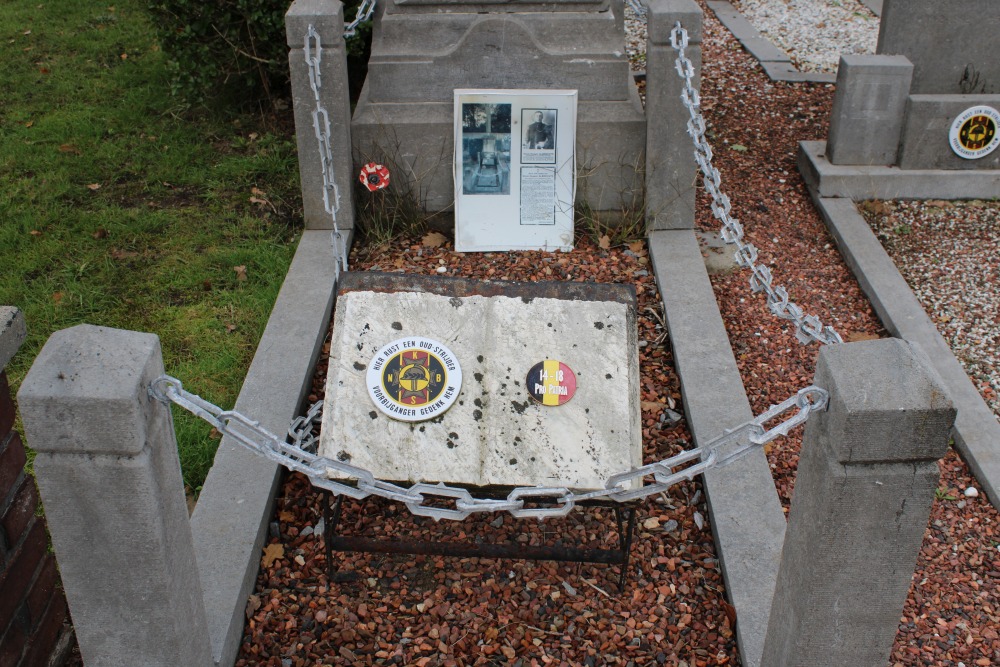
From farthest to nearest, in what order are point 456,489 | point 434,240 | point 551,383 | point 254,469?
point 434,240, point 254,469, point 551,383, point 456,489

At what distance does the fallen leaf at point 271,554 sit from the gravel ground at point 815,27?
633 cm

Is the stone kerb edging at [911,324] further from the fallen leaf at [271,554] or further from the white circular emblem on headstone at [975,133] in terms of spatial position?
the fallen leaf at [271,554]

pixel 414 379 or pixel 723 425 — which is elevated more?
pixel 414 379

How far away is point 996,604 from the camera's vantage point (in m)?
3.63

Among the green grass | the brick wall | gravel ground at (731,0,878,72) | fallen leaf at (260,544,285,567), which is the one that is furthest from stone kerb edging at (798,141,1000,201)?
the brick wall

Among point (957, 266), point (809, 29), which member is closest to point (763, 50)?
point (809, 29)

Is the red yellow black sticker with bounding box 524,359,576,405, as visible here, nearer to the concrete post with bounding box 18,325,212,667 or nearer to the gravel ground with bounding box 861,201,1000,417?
the concrete post with bounding box 18,325,212,667

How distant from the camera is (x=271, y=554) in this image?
12.1 feet

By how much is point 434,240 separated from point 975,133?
341 cm

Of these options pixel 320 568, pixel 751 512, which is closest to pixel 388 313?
pixel 320 568

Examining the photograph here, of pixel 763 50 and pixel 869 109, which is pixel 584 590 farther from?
pixel 763 50

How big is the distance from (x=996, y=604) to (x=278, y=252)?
3927 mm

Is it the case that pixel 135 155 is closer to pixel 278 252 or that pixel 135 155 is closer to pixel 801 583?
pixel 278 252

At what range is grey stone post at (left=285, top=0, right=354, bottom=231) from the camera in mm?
5105
